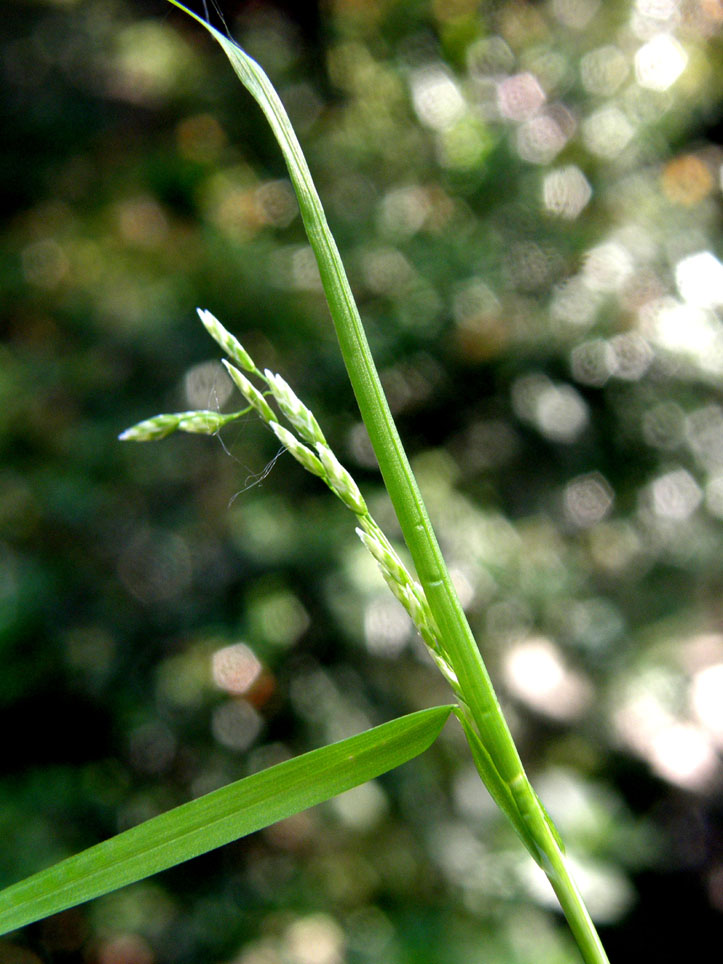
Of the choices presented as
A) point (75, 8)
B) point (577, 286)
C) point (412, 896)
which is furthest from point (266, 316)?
point (412, 896)

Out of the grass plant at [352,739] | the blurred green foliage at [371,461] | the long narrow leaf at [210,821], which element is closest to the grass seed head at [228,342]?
the grass plant at [352,739]

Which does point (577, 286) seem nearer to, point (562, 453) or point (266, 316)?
point (562, 453)

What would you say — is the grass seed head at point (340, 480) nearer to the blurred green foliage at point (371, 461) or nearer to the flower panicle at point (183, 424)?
the flower panicle at point (183, 424)

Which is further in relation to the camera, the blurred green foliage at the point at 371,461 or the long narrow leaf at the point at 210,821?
the blurred green foliage at the point at 371,461

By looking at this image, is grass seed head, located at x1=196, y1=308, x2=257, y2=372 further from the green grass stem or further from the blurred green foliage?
the blurred green foliage

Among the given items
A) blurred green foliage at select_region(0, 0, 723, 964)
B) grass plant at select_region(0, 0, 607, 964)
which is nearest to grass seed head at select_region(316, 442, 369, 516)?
grass plant at select_region(0, 0, 607, 964)

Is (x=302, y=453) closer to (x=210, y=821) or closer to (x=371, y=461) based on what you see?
(x=210, y=821)

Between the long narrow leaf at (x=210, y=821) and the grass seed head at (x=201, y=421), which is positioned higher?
the grass seed head at (x=201, y=421)
